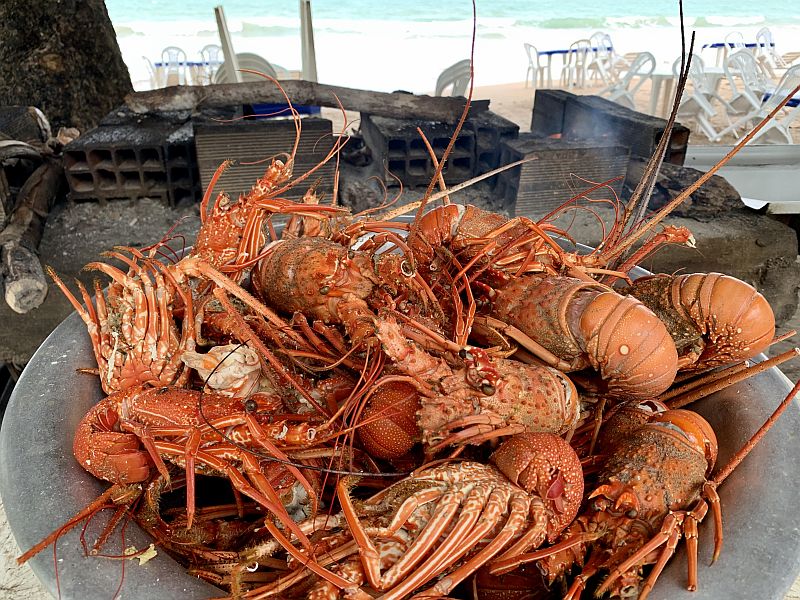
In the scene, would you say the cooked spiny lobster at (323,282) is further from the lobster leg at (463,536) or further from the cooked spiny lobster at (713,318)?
the cooked spiny lobster at (713,318)

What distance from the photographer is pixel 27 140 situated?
19.1 ft

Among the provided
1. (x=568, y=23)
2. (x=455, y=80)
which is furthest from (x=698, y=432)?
(x=568, y=23)

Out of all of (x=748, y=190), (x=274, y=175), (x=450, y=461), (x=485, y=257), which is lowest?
(x=748, y=190)

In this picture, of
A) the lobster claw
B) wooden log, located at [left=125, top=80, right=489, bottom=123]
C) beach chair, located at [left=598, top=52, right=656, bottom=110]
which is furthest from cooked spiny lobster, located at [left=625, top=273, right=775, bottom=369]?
beach chair, located at [left=598, top=52, right=656, bottom=110]

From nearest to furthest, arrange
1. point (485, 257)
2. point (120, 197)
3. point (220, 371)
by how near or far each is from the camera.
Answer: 1. point (220, 371)
2. point (485, 257)
3. point (120, 197)

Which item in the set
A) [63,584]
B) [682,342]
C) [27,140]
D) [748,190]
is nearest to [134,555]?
[63,584]

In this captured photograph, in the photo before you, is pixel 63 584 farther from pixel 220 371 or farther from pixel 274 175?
pixel 274 175

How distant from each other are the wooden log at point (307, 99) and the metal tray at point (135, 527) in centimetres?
385

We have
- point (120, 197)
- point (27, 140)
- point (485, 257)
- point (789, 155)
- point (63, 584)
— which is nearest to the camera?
point (63, 584)

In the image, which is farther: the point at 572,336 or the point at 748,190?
the point at 748,190

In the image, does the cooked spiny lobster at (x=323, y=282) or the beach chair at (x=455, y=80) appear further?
the beach chair at (x=455, y=80)

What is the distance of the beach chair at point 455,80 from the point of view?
1036 centimetres

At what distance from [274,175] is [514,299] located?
3.75 ft

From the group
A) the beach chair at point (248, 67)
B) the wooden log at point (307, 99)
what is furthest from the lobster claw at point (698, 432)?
the beach chair at point (248, 67)
